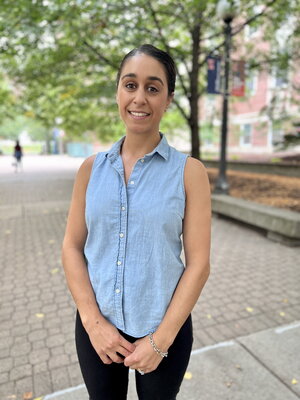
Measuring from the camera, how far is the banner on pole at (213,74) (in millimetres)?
7832

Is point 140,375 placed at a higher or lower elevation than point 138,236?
lower

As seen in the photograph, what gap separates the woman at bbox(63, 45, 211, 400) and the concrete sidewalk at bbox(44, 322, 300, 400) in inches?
48.5

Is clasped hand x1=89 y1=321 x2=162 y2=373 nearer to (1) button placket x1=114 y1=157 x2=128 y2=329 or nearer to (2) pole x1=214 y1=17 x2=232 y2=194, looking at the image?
(1) button placket x1=114 y1=157 x2=128 y2=329

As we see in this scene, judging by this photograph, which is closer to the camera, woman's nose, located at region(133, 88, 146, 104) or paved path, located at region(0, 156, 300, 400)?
woman's nose, located at region(133, 88, 146, 104)

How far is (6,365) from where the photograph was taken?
2.70 meters

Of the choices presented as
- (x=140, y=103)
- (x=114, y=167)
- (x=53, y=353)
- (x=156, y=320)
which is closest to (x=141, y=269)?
(x=156, y=320)

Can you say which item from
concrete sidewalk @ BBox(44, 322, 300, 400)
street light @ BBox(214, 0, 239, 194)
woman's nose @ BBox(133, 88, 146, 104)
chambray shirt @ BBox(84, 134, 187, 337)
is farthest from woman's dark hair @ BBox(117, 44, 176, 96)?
street light @ BBox(214, 0, 239, 194)

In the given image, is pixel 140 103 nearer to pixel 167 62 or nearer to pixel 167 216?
pixel 167 62

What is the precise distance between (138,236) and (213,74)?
747cm

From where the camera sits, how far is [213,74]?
784 centimetres

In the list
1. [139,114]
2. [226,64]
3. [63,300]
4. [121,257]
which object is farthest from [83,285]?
[226,64]

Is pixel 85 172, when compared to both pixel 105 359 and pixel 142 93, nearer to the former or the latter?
pixel 142 93

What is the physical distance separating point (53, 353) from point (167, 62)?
263cm

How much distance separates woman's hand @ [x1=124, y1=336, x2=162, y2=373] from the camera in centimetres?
129
